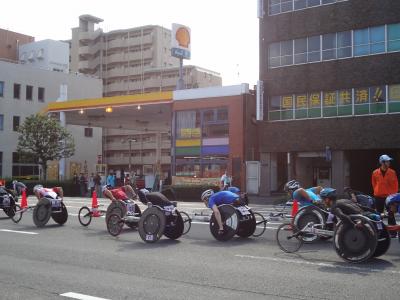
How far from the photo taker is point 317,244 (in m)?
11.2

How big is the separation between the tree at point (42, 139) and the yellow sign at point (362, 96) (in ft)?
73.6

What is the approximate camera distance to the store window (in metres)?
31.2

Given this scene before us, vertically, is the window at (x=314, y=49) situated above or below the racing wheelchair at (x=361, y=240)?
above

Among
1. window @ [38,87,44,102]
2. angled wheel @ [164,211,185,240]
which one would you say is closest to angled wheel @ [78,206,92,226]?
angled wheel @ [164,211,185,240]

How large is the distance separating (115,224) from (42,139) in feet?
96.8

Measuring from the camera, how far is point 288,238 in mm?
10758

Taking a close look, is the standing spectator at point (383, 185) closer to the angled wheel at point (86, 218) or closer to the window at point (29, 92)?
the angled wheel at point (86, 218)

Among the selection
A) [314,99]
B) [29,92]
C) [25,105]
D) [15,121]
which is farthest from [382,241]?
[29,92]

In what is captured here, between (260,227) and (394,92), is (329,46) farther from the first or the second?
(260,227)

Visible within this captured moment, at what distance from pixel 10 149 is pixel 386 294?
192ft

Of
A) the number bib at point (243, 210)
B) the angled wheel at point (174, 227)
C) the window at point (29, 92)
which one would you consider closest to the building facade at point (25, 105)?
the window at point (29, 92)

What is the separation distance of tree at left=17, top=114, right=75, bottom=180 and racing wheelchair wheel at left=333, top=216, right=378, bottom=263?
3474cm

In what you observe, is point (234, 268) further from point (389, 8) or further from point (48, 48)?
point (48, 48)

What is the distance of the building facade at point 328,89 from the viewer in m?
31.6
